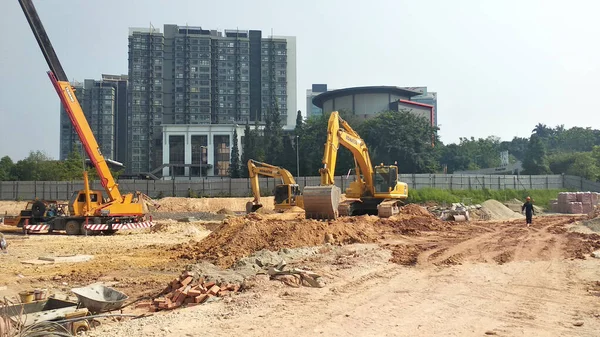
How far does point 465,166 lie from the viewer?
92.8 meters

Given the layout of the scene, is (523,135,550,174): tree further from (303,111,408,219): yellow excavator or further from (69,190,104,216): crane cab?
(69,190,104,216): crane cab

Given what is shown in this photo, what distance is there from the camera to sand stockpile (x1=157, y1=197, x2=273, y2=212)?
4394 cm

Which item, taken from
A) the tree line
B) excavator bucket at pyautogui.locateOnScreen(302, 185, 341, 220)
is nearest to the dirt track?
excavator bucket at pyautogui.locateOnScreen(302, 185, 341, 220)

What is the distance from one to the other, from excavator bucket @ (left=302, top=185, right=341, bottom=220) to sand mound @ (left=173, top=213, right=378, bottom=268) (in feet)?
10.0

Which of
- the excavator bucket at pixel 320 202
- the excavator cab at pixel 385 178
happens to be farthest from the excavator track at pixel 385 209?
the excavator bucket at pixel 320 202

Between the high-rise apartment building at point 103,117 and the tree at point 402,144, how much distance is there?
66121mm

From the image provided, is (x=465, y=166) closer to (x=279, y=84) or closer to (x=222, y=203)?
(x=279, y=84)

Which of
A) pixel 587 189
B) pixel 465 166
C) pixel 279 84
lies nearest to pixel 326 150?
pixel 587 189

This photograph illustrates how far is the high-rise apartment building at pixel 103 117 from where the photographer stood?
106 m

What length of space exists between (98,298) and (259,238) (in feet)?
21.0

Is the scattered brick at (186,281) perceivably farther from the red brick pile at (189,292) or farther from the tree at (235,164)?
the tree at (235,164)

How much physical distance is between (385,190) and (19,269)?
17.0m

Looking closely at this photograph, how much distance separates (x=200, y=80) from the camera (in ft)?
329

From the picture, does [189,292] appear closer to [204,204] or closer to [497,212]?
[497,212]
